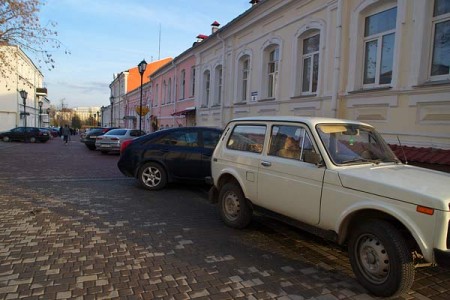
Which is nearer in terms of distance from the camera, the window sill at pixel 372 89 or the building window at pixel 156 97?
the window sill at pixel 372 89

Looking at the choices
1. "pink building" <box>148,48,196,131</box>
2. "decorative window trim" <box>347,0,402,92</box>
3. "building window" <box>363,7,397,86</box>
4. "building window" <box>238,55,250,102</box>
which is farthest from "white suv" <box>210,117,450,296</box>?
"pink building" <box>148,48,196,131</box>

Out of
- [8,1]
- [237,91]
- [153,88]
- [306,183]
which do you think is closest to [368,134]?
[306,183]

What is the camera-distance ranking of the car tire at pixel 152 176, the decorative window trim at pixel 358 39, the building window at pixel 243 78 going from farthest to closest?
1. the building window at pixel 243 78
2. the decorative window trim at pixel 358 39
3. the car tire at pixel 152 176

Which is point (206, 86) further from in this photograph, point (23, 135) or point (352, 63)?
point (23, 135)

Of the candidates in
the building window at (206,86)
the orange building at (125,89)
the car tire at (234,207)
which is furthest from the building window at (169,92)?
the car tire at (234,207)

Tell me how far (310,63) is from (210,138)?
593 cm

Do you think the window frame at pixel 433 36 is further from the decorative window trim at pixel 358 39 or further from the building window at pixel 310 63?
the building window at pixel 310 63

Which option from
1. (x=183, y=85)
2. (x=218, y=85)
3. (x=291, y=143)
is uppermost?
(x=183, y=85)

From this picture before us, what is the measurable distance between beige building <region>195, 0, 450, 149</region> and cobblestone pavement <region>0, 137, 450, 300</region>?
4.87m

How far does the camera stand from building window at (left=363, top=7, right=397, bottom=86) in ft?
32.1

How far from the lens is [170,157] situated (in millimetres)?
9039

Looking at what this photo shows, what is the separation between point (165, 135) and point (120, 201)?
2.20m

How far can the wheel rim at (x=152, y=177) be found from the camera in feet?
29.8

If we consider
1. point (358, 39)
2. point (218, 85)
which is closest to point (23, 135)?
point (218, 85)
